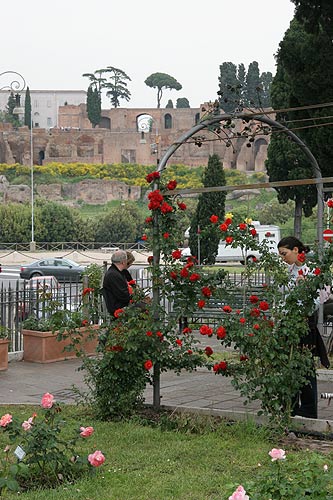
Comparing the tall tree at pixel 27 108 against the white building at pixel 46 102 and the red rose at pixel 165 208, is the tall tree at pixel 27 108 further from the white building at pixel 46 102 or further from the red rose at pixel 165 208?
the red rose at pixel 165 208

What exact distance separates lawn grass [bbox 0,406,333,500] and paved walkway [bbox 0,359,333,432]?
0.51 meters

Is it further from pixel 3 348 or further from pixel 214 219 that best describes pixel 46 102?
pixel 214 219

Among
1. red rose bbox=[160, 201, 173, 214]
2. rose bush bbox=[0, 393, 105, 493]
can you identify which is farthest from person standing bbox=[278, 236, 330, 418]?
rose bush bbox=[0, 393, 105, 493]

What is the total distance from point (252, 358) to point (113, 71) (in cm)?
11168

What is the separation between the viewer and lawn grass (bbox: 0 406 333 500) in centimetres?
489

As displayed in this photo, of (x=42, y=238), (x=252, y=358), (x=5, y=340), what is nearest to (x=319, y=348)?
(x=252, y=358)

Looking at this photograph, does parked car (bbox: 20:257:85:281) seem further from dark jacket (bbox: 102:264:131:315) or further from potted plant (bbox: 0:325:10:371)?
dark jacket (bbox: 102:264:131:315)

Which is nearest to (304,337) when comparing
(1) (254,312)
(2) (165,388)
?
(1) (254,312)

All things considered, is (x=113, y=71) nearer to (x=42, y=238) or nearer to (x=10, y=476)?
(x=42, y=238)

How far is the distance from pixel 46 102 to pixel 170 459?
4823 inches

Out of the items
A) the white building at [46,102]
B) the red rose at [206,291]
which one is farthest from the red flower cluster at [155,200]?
the white building at [46,102]

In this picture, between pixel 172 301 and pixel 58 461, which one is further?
pixel 172 301

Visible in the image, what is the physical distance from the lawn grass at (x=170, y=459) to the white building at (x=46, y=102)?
118073 millimetres

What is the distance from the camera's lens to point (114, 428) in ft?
21.6
